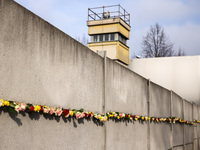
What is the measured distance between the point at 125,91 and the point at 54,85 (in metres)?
3.05

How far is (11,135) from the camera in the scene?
3.19 m

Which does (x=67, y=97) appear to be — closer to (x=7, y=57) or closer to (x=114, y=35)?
(x=7, y=57)

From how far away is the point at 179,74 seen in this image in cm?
2267

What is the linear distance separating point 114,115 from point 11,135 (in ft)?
9.75

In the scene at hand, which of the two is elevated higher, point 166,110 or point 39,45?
point 39,45

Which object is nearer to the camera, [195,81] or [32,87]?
[32,87]

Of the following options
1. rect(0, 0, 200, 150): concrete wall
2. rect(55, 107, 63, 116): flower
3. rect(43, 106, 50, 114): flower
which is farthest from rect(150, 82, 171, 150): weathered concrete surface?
rect(43, 106, 50, 114): flower

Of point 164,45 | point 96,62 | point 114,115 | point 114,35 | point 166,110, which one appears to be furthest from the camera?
point 164,45

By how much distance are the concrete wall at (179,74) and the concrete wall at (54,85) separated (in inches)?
629

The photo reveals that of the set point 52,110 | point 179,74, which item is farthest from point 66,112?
point 179,74

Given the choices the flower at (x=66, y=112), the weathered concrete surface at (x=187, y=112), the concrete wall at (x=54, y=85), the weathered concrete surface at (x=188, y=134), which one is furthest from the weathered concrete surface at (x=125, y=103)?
the weathered concrete surface at (x=187, y=112)

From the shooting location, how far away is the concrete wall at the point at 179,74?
2233 centimetres

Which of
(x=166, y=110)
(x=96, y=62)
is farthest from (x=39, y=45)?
(x=166, y=110)

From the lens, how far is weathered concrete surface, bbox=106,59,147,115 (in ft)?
19.5
